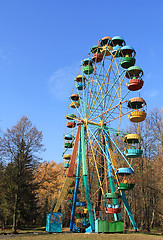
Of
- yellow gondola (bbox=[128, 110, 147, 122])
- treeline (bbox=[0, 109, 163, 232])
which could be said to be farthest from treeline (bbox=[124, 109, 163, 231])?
yellow gondola (bbox=[128, 110, 147, 122])

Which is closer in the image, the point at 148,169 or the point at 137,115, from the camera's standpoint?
the point at 137,115

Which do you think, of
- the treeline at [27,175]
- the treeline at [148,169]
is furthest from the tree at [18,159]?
the treeline at [148,169]

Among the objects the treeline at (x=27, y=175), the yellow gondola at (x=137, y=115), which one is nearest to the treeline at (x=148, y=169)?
the treeline at (x=27, y=175)

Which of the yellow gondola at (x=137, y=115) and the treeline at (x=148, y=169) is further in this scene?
the treeline at (x=148, y=169)

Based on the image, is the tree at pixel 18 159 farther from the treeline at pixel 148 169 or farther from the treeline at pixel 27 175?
the treeline at pixel 148 169

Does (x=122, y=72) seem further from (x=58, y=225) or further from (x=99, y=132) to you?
(x=58, y=225)

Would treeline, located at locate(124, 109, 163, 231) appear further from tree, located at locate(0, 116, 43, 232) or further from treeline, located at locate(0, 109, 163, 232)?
tree, located at locate(0, 116, 43, 232)

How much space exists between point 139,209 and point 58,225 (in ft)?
52.4

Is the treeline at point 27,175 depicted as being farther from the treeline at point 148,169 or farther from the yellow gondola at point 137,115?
the yellow gondola at point 137,115

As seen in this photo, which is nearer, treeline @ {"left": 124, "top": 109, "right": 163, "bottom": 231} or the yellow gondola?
the yellow gondola

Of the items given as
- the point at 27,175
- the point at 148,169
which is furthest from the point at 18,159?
the point at 148,169

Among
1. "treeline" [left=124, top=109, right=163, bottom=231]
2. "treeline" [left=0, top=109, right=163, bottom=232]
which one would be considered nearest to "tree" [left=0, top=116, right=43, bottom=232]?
"treeline" [left=0, top=109, right=163, bottom=232]

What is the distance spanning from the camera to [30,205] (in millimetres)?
27031

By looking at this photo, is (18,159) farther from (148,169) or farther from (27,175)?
(148,169)
